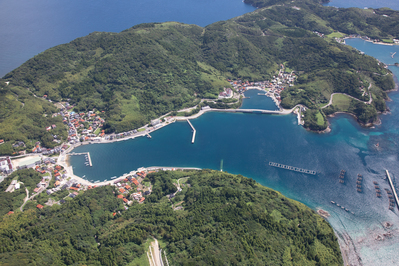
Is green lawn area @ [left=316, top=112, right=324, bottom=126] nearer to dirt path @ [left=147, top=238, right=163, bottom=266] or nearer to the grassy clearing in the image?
dirt path @ [left=147, top=238, right=163, bottom=266]

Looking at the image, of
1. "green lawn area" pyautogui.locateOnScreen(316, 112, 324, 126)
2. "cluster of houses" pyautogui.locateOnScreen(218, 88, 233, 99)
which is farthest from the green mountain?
"cluster of houses" pyautogui.locateOnScreen(218, 88, 233, 99)

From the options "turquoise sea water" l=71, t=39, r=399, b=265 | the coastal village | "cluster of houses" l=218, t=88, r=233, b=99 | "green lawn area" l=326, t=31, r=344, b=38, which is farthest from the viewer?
"green lawn area" l=326, t=31, r=344, b=38

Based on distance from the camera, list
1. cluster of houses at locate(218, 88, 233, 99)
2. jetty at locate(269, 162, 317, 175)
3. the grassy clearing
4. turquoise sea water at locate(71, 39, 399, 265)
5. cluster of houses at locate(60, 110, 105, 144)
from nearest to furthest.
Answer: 1. the grassy clearing
2. turquoise sea water at locate(71, 39, 399, 265)
3. jetty at locate(269, 162, 317, 175)
4. cluster of houses at locate(60, 110, 105, 144)
5. cluster of houses at locate(218, 88, 233, 99)

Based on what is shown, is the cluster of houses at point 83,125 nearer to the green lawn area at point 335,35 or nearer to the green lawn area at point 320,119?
the green lawn area at point 320,119

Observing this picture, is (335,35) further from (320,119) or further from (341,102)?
(320,119)

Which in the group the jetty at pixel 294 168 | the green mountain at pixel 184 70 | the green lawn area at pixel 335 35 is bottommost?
the jetty at pixel 294 168

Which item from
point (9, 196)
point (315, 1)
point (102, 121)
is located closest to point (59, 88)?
point (102, 121)

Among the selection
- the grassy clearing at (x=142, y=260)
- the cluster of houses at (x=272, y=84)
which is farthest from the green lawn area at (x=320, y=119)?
the grassy clearing at (x=142, y=260)
